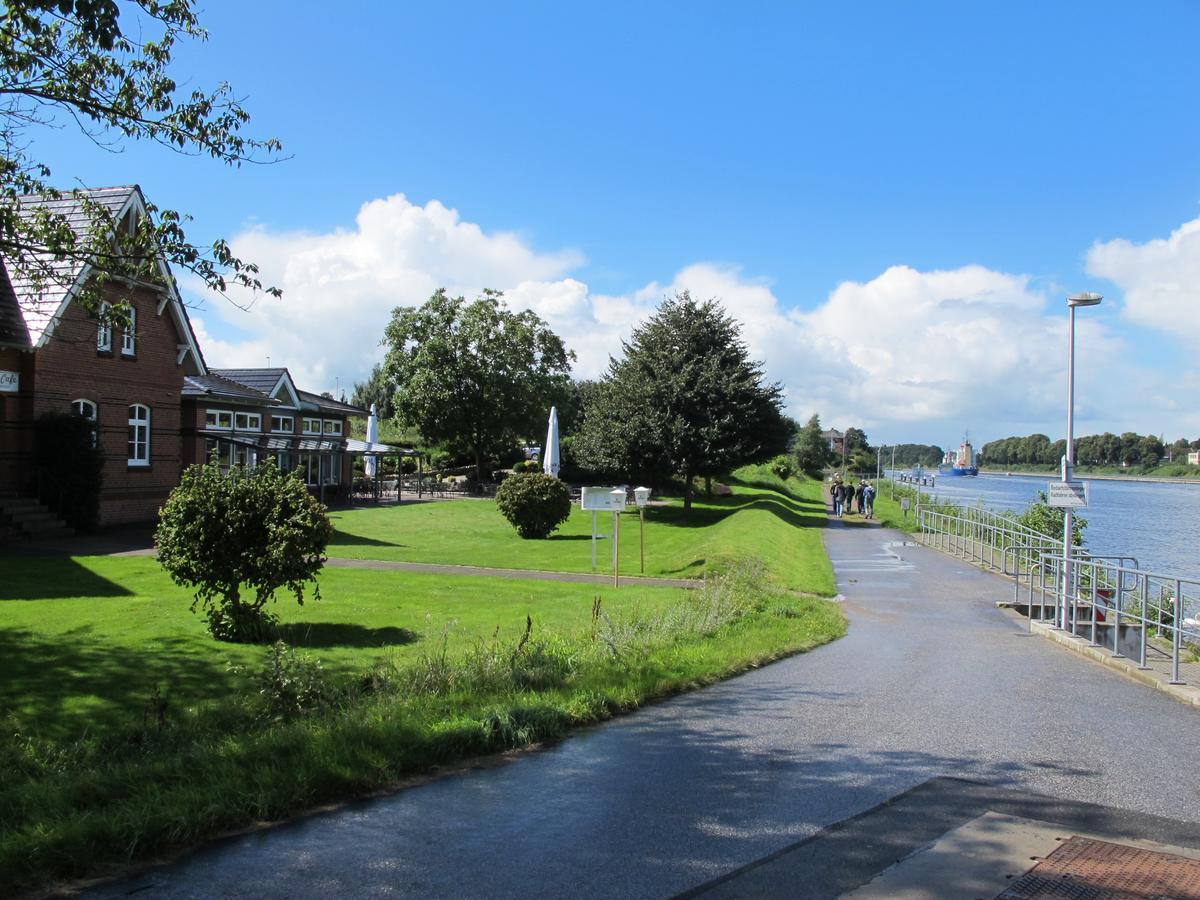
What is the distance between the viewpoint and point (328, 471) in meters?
44.6

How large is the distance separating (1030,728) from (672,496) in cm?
4430

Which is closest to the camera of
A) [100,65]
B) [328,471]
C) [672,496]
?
[100,65]

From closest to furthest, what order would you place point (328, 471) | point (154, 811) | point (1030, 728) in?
point (154, 811), point (1030, 728), point (328, 471)

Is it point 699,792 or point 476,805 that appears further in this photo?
point 699,792

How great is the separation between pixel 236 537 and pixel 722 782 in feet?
24.6

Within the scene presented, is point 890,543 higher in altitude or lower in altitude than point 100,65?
lower

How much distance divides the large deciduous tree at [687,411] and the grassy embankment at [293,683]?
64.9ft

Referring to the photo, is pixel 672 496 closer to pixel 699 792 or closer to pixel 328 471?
pixel 328 471

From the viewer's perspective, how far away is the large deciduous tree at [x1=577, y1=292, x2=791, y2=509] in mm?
38000

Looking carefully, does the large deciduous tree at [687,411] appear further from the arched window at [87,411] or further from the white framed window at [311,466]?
the arched window at [87,411]

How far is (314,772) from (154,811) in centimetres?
92

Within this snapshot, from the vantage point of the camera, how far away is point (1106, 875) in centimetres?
460

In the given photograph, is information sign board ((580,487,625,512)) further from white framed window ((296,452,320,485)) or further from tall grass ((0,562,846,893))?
white framed window ((296,452,320,485))

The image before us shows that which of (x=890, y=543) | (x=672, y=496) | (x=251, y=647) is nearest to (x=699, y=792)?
(x=251, y=647)
